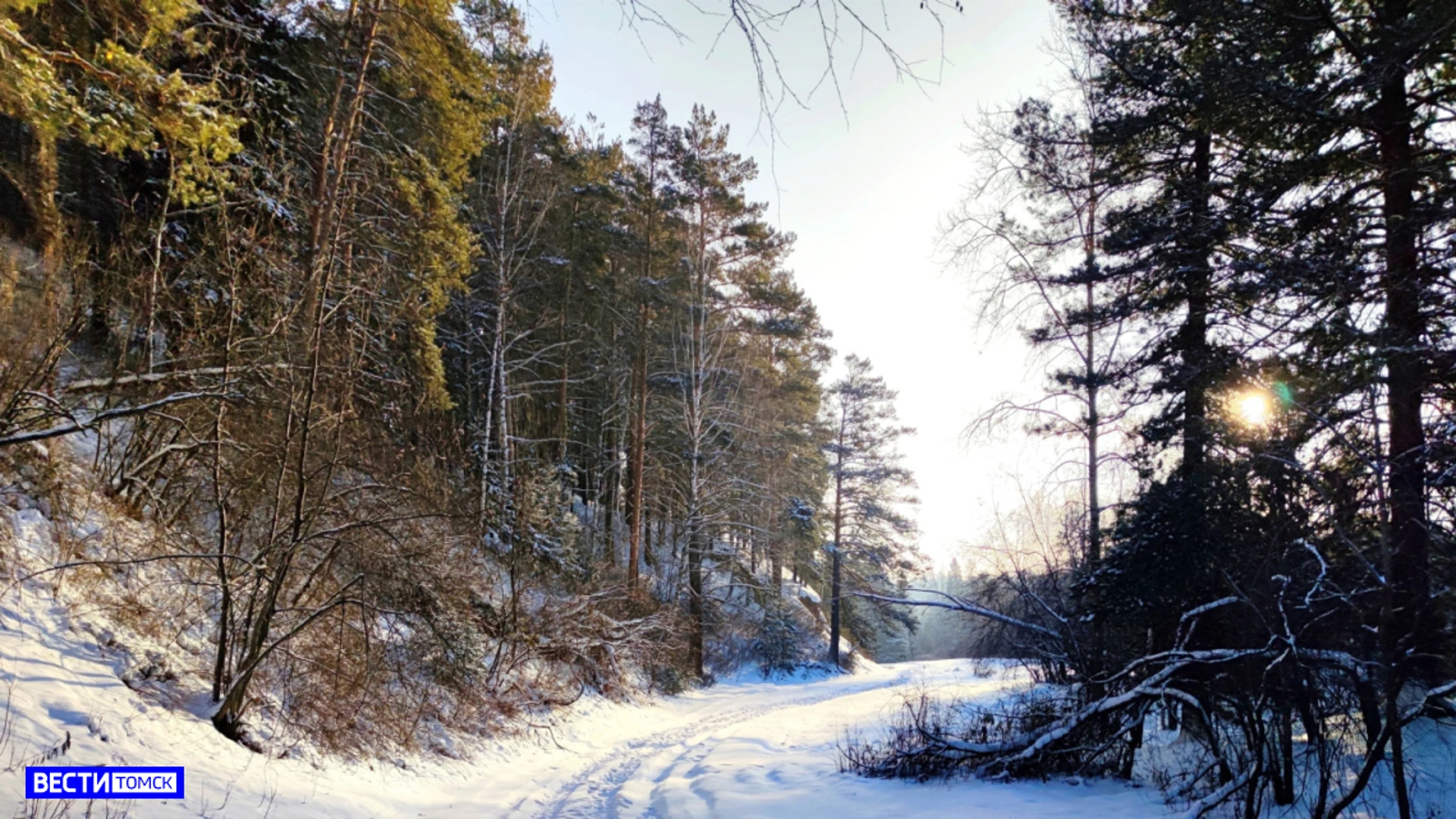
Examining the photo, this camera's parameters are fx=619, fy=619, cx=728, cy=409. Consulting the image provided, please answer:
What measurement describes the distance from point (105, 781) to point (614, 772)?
204 inches

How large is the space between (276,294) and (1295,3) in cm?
1010

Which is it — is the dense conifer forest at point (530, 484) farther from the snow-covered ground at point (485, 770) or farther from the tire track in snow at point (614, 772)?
the tire track in snow at point (614, 772)

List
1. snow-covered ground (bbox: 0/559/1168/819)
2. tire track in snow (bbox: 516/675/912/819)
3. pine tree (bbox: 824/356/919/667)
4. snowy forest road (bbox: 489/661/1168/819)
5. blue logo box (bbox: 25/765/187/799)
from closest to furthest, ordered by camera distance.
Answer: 1. blue logo box (bbox: 25/765/187/799)
2. snow-covered ground (bbox: 0/559/1168/819)
3. snowy forest road (bbox: 489/661/1168/819)
4. tire track in snow (bbox: 516/675/912/819)
5. pine tree (bbox: 824/356/919/667)

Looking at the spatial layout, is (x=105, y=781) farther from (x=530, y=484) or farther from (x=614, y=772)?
(x=530, y=484)

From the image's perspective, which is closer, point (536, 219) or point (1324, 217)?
point (1324, 217)

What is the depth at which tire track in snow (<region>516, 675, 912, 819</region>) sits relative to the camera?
244 inches

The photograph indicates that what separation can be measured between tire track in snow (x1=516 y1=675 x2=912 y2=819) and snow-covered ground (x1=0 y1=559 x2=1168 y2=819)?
30 mm

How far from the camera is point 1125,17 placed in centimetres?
748

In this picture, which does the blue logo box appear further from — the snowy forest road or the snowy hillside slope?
the snowy forest road

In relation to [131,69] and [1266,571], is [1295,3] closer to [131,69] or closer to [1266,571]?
[1266,571]

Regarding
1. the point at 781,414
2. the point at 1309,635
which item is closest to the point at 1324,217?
the point at 1309,635

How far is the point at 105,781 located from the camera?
3.89 meters

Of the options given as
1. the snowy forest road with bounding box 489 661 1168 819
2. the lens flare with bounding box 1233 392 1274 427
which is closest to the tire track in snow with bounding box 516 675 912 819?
the snowy forest road with bounding box 489 661 1168 819

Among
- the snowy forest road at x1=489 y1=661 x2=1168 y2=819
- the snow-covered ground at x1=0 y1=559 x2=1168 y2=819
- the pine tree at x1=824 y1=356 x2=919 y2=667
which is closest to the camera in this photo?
the snow-covered ground at x1=0 y1=559 x2=1168 y2=819
